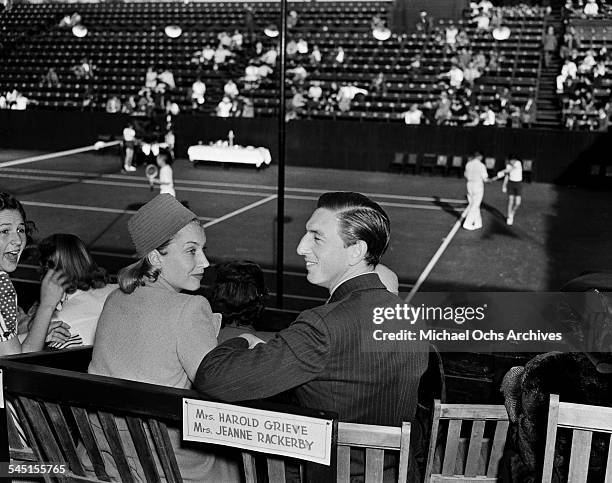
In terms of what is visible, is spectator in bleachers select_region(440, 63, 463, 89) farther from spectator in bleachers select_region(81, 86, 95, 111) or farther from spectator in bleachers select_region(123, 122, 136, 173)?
spectator in bleachers select_region(81, 86, 95, 111)

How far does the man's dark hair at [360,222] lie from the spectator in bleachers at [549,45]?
2521 cm

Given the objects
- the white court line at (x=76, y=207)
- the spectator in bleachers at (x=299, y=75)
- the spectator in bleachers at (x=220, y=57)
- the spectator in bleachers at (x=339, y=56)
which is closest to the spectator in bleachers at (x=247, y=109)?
the spectator in bleachers at (x=299, y=75)

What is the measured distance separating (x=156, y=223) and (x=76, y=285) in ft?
3.53

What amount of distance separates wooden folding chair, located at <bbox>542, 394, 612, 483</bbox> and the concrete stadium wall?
1920 cm

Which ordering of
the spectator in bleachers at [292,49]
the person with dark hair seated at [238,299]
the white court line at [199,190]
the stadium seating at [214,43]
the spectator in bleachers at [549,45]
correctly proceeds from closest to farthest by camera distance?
the person with dark hair seated at [238,299], the white court line at [199,190], the stadium seating at [214,43], the spectator in bleachers at [549,45], the spectator in bleachers at [292,49]

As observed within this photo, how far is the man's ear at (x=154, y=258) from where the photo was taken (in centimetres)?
305

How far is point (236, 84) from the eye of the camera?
27656mm

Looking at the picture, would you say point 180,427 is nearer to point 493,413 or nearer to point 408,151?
point 493,413

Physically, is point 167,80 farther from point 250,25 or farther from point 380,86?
point 380,86

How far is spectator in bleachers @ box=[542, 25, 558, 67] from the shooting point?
25.8m

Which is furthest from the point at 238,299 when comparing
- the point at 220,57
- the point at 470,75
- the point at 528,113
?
the point at 220,57

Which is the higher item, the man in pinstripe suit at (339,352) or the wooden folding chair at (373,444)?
the man in pinstripe suit at (339,352)

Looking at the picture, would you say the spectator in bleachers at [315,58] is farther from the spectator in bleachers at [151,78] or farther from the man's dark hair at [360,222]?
the man's dark hair at [360,222]

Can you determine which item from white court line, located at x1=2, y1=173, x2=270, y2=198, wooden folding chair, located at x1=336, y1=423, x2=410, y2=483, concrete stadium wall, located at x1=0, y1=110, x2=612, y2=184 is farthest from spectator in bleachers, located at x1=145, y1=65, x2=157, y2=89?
wooden folding chair, located at x1=336, y1=423, x2=410, y2=483
